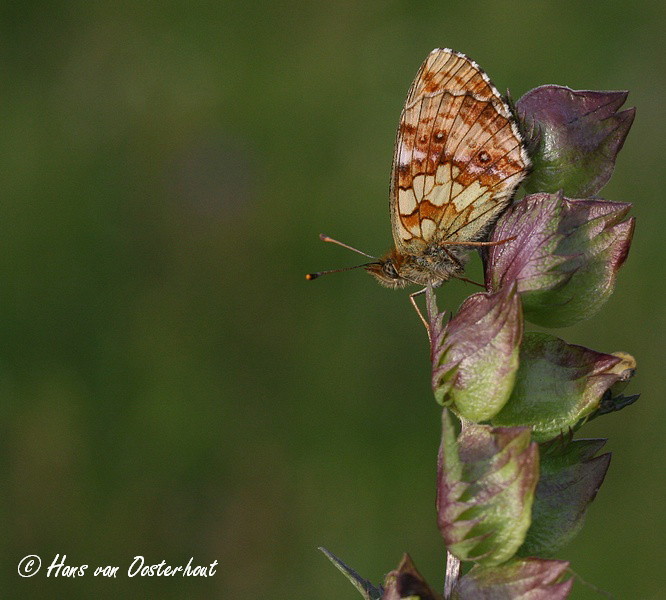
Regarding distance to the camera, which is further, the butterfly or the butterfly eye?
the butterfly eye

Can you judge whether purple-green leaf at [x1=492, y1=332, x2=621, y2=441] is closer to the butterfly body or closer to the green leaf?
the green leaf

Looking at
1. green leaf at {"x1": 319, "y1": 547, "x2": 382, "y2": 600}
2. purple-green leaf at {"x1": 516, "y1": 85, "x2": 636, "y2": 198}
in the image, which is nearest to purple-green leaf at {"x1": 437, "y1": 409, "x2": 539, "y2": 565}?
green leaf at {"x1": 319, "y1": 547, "x2": 382, "y2": 600}

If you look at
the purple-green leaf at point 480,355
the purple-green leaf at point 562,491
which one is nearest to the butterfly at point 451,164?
the purple-green leaf at point 480,355

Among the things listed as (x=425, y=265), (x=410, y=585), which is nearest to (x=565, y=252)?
(x=425, y=265)

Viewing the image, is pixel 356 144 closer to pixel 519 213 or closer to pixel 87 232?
pixel 87 232

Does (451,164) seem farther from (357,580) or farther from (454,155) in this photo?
(357,580)

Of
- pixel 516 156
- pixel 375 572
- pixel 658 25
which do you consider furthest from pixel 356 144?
pixel 516 156
